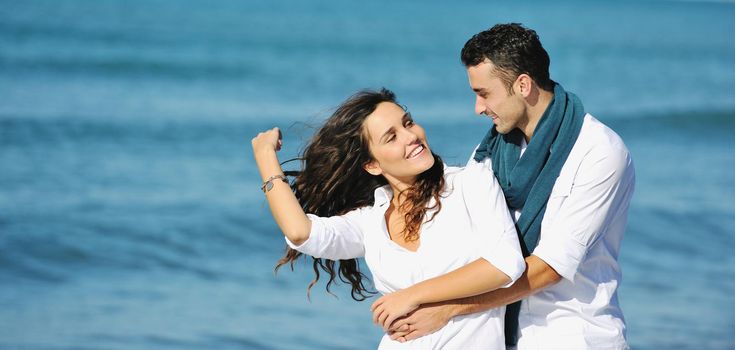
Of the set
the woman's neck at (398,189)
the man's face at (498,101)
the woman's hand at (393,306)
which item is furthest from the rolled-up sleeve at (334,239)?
the man's face at (498,101)

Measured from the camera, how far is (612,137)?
318cm

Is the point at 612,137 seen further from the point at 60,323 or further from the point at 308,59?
the point at 308,59

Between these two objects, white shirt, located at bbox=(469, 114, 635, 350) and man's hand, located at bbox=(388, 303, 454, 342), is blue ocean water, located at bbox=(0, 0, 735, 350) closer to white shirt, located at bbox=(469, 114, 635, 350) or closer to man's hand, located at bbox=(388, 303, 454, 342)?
man's hand, located at bbox=(388, 303, 454, 342)

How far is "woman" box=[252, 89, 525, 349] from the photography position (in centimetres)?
312

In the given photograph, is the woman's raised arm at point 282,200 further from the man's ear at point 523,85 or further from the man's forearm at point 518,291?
the man's ear at point 523,85

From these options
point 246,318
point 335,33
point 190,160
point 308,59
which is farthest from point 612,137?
point 335,33

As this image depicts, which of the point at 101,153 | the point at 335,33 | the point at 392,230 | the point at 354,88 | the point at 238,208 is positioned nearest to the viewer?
the point at 392,230

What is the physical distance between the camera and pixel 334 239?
3367 millimetres

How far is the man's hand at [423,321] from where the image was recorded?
3.15 metres

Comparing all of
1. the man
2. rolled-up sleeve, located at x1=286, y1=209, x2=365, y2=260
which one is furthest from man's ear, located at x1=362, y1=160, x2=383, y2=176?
the man

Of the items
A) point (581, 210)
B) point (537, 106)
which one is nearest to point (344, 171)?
point (537, 106)

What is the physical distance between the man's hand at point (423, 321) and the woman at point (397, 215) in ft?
0.10

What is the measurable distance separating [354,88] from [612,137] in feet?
53.8

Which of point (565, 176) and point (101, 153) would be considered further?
point (101, 153)
